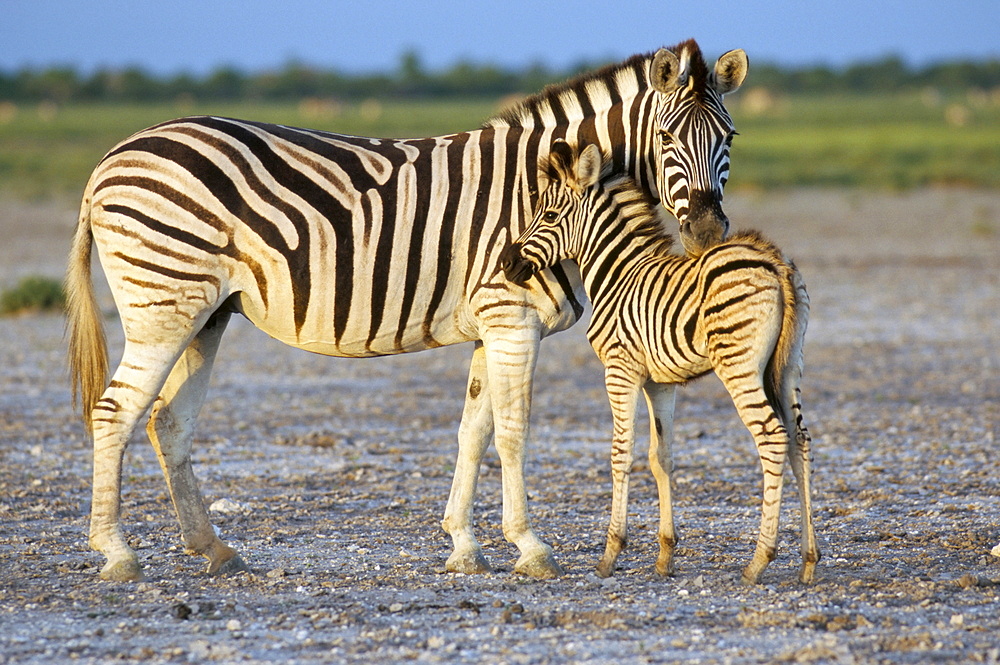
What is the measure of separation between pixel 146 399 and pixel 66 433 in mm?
4036

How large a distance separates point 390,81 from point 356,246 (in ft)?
455

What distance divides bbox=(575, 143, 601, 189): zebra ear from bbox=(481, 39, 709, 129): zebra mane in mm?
448

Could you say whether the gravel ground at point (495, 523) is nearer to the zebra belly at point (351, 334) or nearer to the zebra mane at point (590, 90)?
the zebra belly at point (351, 334)

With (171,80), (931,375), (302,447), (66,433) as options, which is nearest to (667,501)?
(302,447)

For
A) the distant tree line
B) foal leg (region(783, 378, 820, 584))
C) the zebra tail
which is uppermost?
the distant tree line

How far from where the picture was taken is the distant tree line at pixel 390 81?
132m

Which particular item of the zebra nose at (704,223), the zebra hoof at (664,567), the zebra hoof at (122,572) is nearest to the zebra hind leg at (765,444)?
the zebra hoof at (664,567)

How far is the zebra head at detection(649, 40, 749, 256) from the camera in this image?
6.21 metres

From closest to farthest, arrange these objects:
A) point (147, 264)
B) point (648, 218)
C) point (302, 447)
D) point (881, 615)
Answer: point (881, 615) → point (147, 264) → point (648, 218) → point (302, 447)

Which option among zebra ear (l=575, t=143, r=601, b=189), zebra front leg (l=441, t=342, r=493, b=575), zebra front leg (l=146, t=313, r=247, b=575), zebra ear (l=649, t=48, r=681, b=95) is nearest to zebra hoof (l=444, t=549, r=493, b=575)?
zebra front leg (l=441, t=342, r=493, b=575)

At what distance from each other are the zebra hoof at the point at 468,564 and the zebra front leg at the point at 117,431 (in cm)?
154

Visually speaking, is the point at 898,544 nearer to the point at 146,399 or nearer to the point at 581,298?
the point at 581,298

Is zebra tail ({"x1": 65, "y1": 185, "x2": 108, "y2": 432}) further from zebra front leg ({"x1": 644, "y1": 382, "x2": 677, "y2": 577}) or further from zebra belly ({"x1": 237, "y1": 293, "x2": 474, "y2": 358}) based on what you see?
zebra front leg ({"x1": 644, "y1": 382, "x2": 677, "y2": 577})

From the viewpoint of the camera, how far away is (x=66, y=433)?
9.90 meters
